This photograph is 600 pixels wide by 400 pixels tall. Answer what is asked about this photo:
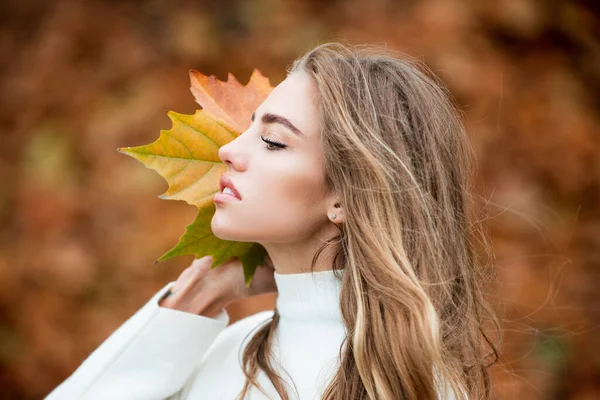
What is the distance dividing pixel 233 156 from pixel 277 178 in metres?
0.10

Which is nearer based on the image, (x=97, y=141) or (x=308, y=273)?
(x=308, y=273)

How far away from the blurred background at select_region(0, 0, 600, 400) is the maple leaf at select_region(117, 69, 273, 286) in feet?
5.17

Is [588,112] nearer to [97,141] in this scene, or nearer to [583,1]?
[583,1]

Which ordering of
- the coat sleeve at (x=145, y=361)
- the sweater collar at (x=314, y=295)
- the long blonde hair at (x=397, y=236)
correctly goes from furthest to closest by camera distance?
the coat sleeve at (x=145, y=361), the sweater collar at (x=314, y=295), the long blonde hair at (x=397, y=236)

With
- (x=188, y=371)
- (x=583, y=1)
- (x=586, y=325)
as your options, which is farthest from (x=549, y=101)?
(x=188, y=371)

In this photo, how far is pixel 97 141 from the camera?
3.39 metres

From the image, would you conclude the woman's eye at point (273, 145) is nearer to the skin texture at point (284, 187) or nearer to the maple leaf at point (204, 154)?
the skin texture at point (284, 187)

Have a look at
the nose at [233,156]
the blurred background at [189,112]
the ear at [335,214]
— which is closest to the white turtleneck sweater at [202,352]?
the ear at [335,214]

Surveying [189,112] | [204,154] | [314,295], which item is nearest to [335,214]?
[314,295]

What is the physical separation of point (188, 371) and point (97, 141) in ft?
6.79

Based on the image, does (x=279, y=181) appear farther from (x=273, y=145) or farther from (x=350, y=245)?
(x=350, y=245)

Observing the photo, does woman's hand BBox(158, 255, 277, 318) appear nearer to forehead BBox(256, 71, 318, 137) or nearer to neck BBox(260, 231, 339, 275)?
neck BBox(260, 231, 339, 275)

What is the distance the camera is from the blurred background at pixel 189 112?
10.4ft

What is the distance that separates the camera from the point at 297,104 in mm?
1376
